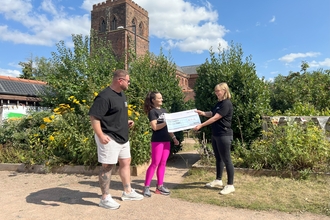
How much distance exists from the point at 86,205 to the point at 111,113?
1511 mm

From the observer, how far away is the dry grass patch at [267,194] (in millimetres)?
3728

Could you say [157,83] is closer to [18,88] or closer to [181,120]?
[181,120]

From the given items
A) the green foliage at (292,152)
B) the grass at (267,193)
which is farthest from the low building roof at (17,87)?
the green foliage at (292,152)

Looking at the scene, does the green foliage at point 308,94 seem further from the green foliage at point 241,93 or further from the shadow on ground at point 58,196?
the shadow on ground at point 58,196

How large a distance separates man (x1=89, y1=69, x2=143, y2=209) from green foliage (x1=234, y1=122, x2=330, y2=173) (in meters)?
3.05

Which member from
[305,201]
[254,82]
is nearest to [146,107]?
[305,201]

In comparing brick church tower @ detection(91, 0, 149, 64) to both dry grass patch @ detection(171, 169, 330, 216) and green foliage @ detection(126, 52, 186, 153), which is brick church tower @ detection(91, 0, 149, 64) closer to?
green foliage @ detection(126, 52, 186, 153)

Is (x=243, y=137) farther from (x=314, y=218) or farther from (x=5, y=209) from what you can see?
(x=5, y=209)

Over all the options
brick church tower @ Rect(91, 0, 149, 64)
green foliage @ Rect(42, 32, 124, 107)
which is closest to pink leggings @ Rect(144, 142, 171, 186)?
green foliage @ Rect(42, 32, 124, 107)

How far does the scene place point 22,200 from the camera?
4.31m

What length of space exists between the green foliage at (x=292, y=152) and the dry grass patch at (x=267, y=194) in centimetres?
34

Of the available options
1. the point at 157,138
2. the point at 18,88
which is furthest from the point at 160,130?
the point at 18,88

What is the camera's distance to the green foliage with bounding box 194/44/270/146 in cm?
638

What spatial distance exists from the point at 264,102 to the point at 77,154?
4.89m
